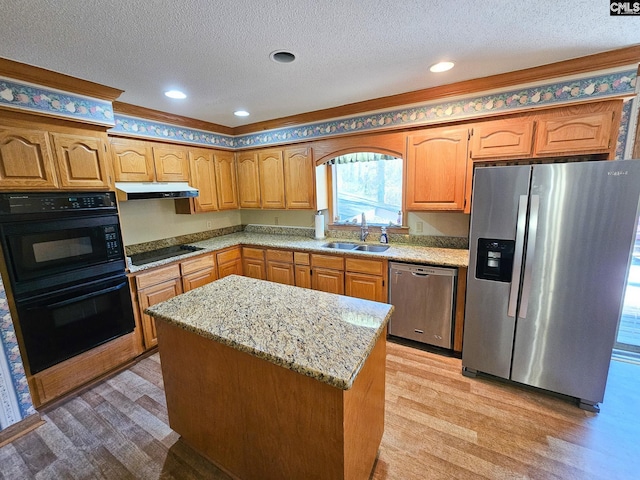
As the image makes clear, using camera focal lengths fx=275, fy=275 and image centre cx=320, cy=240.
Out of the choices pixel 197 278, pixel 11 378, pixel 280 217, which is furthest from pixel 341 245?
pixel 11 378

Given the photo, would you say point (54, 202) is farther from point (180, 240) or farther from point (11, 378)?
point (180, 240)

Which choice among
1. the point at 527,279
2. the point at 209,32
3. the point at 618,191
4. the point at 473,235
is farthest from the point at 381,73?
the point at 527,279

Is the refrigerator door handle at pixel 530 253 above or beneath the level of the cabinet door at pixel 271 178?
beneath

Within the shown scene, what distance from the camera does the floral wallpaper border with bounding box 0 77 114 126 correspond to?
184 cm

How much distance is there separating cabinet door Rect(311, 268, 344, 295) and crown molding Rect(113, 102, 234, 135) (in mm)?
2313

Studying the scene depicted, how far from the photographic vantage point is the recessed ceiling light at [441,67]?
2066mm

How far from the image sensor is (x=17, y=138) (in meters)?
1.90

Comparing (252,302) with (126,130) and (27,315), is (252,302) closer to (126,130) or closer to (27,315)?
(27,315)

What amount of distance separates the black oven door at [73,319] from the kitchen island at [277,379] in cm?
116

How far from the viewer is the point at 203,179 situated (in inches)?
141

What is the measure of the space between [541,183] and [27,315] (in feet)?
12.2

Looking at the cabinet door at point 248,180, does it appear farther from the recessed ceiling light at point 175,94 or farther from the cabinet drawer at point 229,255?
the recessed ceiling light at point 175,94

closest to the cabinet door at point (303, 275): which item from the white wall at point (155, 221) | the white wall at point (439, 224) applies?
the white wall at point (439, 224)

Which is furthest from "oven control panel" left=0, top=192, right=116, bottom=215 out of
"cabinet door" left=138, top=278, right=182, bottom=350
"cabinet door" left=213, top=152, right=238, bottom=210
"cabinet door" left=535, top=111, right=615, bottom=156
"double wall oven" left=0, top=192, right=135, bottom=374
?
"cabinet door" left=535, top=111, right=615, bottom=156
